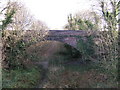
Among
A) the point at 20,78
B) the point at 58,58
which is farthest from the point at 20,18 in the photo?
the point at 58,58

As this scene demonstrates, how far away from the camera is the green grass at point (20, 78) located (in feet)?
32.1

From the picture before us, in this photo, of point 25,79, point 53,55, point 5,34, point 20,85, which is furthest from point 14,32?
point 53,55

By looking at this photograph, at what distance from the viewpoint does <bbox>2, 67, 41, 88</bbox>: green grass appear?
32.1ft

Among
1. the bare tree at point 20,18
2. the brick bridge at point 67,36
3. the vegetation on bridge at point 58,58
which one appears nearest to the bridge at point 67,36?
the brick bridge at point 67,36

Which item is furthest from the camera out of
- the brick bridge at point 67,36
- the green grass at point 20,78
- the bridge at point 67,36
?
the brick bridge at point 67,36

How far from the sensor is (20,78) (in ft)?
35.6

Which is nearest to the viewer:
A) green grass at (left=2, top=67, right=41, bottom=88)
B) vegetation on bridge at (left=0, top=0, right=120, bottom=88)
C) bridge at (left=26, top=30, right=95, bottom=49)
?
vegetation on bridge at (left=0, top=0, right=120, bottom=88)

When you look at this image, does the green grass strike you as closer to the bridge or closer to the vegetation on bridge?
the vegetation on bridge

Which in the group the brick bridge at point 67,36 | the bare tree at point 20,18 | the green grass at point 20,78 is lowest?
the green grass at point 20,78

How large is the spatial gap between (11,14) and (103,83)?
706cm

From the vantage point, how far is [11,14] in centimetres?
1291

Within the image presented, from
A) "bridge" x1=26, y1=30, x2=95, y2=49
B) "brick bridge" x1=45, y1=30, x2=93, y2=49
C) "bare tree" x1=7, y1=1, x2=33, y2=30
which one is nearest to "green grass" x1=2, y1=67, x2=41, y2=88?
"bare tree" x1=7, y1=1, x2=33, y2=30

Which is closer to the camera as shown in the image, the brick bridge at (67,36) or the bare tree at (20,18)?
the bare tree at (20,18)

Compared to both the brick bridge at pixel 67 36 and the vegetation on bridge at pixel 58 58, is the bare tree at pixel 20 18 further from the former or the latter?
the brick bridge at pixel 67 36
